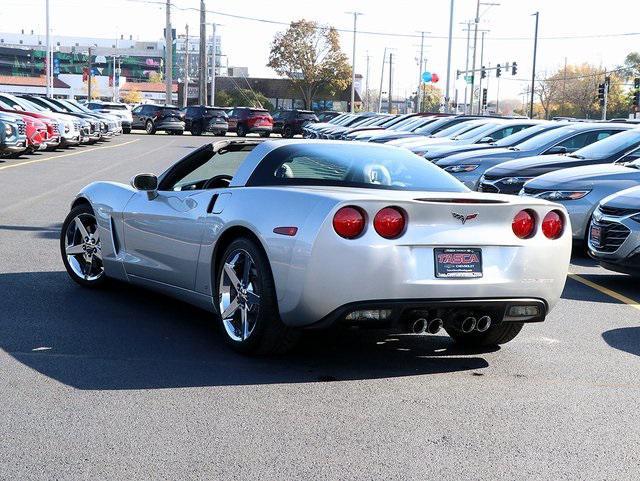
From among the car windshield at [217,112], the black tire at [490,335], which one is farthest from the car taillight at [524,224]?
the car windshield at [217,112]

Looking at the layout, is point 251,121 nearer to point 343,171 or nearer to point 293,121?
point 293,121

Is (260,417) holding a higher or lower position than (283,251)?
lower

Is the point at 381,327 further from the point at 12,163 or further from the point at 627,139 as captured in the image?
the point at 12,163

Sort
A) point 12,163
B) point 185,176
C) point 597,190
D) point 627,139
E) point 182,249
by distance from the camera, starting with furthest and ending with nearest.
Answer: point 12,163, point 627,139, point 597,190, point 185,176, point 182,249

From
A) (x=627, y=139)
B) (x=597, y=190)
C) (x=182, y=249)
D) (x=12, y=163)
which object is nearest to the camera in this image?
(x=182, y=249)

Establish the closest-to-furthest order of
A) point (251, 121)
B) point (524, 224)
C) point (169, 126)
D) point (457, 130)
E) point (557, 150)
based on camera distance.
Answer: point (524, 224)
point (557, 150)
point (457, 130)
point (169, 126)
point (251, 121)

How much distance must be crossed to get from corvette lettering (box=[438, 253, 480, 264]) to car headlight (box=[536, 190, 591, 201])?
590 cm

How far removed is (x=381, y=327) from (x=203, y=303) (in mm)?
1493

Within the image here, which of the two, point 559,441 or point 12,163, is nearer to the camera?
point 559,441

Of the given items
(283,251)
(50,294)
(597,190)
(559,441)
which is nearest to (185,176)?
(50,294)

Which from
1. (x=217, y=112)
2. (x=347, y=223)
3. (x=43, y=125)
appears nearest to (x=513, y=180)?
(x=347, y=223)

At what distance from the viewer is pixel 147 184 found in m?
7.58

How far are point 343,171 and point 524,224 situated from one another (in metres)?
1.20

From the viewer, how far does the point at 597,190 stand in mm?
11625
